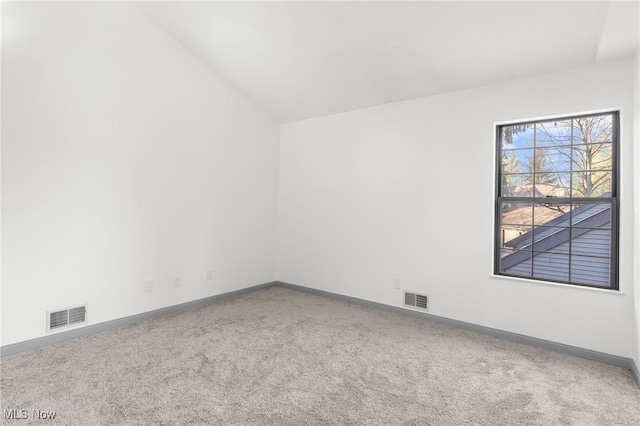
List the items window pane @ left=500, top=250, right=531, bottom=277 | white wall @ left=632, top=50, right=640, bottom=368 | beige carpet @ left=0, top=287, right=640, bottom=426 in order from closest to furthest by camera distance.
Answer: beige carpet @ left=0, top=287, right=640, bottom=426 → white wall @ left=632, top=50, right=640, bottom=368 → window pane @ left=500, top=250, right=531, bottom=277

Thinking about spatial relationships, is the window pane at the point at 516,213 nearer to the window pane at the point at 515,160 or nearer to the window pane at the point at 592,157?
the window pane at the point at 515,160

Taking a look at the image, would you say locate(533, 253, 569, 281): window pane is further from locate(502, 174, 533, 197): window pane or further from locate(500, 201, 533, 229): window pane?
locate(502, 174, 533, 197): window pane

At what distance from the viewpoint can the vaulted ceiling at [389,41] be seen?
2.45m

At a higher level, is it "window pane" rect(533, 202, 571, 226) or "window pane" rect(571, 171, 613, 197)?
"window pane" rect(571, 171, 613, 197)

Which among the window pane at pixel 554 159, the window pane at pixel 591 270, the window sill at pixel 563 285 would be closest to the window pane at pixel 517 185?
the window pane at pixel 554 159

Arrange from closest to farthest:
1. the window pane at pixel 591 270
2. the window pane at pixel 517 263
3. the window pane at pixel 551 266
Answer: the window pane at pixel 591 270, the window pane at pixel 551 266, the window pane at pixel 517 263

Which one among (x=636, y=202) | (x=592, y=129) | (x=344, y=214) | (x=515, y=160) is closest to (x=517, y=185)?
(x=515, y=160)

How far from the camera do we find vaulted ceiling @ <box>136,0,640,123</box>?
8.04 feet

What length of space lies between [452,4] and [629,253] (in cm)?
247

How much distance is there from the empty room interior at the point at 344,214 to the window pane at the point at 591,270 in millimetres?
13

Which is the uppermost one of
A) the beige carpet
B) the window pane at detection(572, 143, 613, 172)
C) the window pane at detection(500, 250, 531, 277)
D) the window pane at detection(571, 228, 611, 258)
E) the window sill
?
the window pane at detection(572, 143, 613, 172)

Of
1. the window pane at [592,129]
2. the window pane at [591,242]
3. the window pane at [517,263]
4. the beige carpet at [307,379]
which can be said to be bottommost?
the beige carpet at [307,379]

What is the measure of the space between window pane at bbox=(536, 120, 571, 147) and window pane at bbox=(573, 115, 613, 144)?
0.06 metres

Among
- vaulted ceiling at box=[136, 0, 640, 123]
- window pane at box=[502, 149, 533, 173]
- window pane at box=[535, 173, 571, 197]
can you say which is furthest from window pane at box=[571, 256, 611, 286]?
vaulted ceiling at box=[136, 0, 640, 123]
